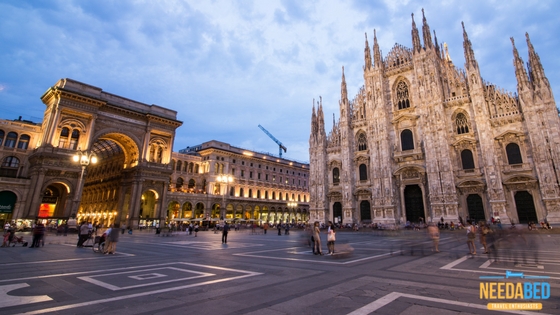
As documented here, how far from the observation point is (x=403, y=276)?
7.20 m

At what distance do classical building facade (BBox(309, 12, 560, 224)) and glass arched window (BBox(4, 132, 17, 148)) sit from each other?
41221 millimetres

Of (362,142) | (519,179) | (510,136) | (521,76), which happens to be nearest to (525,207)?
(519,179)

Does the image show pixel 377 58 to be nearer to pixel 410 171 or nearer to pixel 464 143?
pixel 464 143

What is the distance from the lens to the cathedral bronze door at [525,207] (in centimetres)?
2783

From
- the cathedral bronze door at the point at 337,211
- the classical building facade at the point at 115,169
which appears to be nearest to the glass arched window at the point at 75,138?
the classical building facade at the point at 115,169

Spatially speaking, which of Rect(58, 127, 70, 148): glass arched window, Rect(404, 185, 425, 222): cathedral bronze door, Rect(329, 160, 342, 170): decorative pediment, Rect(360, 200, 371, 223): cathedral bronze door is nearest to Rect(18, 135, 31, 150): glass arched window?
Rect(58, 127, 70, 148): glass arched window

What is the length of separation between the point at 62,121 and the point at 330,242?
39.5 m

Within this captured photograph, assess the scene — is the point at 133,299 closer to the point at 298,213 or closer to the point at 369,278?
the point at 369,278

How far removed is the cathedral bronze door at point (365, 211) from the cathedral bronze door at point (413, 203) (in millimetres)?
4813

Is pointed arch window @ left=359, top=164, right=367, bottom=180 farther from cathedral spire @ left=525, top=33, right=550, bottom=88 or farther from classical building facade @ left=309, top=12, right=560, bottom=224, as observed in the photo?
cathedral spire @ left=525, top=33, right=550, bottom=88

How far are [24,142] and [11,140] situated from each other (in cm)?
130

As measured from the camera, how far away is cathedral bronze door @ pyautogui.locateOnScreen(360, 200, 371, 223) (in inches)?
1512

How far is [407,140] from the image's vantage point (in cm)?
3744

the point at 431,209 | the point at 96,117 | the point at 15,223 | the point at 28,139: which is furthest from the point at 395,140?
the point at 28,139
